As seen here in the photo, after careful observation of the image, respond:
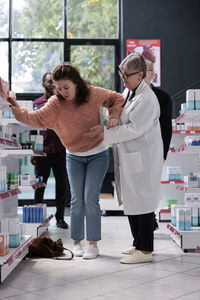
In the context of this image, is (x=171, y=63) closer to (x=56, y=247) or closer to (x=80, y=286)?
(x=56, y=247)

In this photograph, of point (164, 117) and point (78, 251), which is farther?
point (164, 117)

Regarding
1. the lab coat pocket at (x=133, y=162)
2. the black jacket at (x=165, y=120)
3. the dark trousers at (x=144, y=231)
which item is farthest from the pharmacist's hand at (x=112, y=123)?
the black jacket at (x=165, y=120)

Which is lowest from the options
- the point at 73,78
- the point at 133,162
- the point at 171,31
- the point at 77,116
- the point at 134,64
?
the point at 133,162

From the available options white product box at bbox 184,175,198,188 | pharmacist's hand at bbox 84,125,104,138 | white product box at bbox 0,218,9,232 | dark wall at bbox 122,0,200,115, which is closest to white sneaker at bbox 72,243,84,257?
white product box at bbox 0,218,9,232

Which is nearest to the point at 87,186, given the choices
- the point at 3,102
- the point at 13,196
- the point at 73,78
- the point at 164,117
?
the point at 73,78

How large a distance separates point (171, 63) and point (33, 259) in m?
6.18

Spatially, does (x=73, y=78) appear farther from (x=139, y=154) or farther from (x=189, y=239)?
(x=189, y=239)

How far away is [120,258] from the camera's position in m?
3.65

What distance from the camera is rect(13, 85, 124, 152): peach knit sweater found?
3.49 meters

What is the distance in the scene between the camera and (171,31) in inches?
354

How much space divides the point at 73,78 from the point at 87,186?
0.84 metres

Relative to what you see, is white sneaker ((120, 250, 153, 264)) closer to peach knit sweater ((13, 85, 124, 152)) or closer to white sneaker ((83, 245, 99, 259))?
white sneaker ((83, 245, 99, 259))

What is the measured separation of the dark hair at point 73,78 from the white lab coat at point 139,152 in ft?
1.03

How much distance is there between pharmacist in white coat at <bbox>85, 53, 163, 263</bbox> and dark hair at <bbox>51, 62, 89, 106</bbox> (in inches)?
10.9
